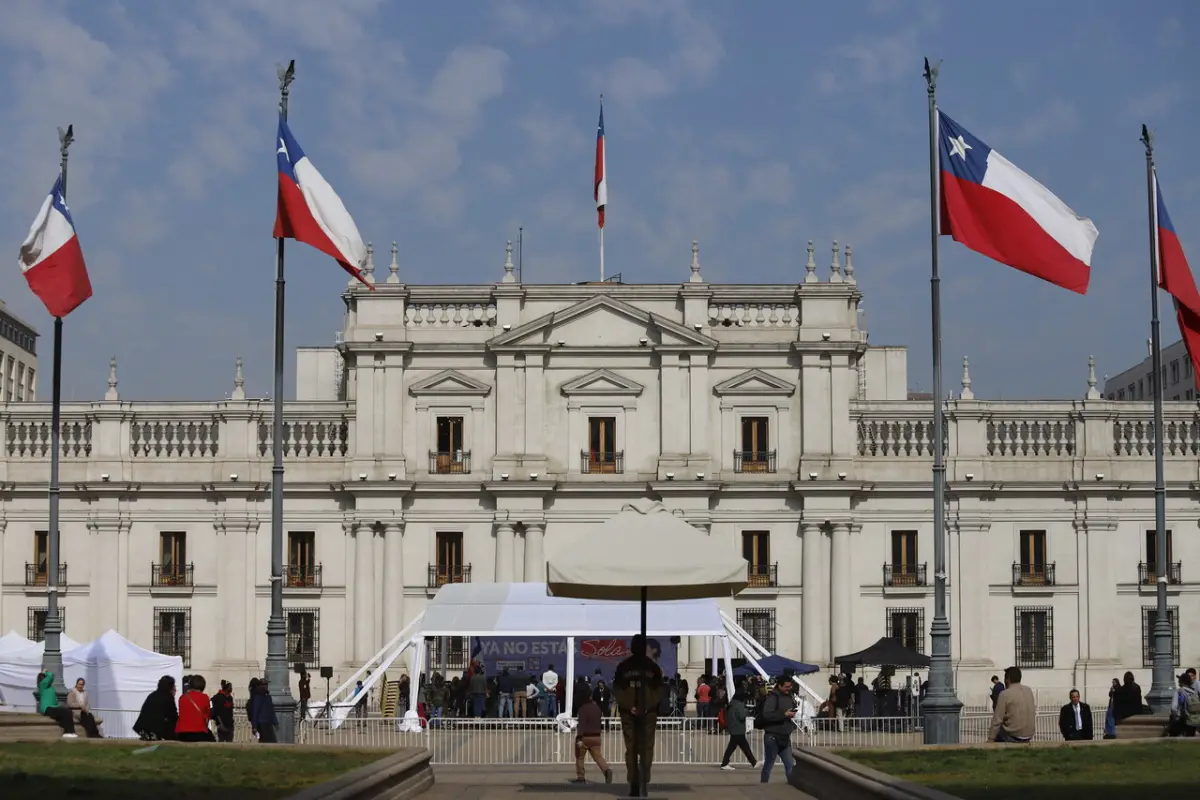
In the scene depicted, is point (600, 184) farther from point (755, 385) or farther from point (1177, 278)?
point (1177, 278)

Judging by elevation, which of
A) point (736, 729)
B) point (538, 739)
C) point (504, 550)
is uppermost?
point (504, 550)

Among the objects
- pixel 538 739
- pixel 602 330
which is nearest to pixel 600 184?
pixel 602 330

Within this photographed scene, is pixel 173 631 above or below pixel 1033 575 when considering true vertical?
below

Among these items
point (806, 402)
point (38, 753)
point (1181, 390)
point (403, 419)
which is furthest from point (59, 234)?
point (1181, 390)

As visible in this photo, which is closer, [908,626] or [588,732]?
[588,732]

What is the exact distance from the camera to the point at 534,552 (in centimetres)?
5475

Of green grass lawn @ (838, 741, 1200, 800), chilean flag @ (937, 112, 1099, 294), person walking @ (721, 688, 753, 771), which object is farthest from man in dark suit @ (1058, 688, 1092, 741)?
chilean flag @ (937, 112, 1099, 294)

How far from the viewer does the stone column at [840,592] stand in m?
54.2

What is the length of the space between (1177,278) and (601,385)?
25.6m

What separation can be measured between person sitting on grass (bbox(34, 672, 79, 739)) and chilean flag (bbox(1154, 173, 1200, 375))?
750 inches

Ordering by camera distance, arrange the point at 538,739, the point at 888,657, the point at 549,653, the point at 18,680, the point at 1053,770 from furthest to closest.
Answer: the point at 549,653, the point at 888,657, the point at 18,680, the point at 538,739, the point at 1053,770

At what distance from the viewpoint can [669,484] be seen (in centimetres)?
5472

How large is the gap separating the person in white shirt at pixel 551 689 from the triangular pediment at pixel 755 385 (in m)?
11.0

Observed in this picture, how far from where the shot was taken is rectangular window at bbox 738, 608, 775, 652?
55062mm
